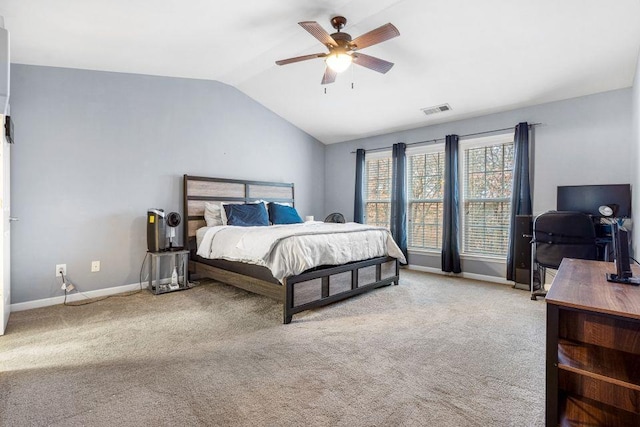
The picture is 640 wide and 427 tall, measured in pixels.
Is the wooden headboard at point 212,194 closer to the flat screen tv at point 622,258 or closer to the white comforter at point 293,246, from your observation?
the white comforter at point 293,246

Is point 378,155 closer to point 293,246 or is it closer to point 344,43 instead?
point 344,43

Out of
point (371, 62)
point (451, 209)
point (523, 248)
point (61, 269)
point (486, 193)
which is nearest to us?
point (371, 62)

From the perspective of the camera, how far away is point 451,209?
4648 millimetres

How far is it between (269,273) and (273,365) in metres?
1.07

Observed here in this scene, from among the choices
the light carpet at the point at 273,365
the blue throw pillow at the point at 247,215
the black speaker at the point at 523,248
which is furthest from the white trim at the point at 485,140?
the blue throw pillow at the point at 247,215

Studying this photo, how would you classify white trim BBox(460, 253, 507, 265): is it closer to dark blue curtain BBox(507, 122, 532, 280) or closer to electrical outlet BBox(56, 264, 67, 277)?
dark blue curtain BBox(507, 122, 532, 280)

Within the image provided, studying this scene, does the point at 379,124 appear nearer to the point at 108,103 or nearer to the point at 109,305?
the point at 108,103

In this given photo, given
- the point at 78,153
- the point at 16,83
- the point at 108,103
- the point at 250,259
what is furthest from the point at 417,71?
the point at 16,83

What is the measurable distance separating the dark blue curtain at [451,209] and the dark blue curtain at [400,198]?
26.0 inches

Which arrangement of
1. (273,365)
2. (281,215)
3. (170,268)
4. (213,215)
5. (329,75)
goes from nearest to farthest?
(273,365), (329,75), (170,268), (213,215), (281,215)

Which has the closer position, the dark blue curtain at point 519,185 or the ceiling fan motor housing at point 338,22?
the ceiling fan motor housing at point 338,22

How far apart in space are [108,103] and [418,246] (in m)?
4.62

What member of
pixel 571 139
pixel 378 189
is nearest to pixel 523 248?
pixel 571 139

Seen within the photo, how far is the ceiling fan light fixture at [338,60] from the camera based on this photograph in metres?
2.80
